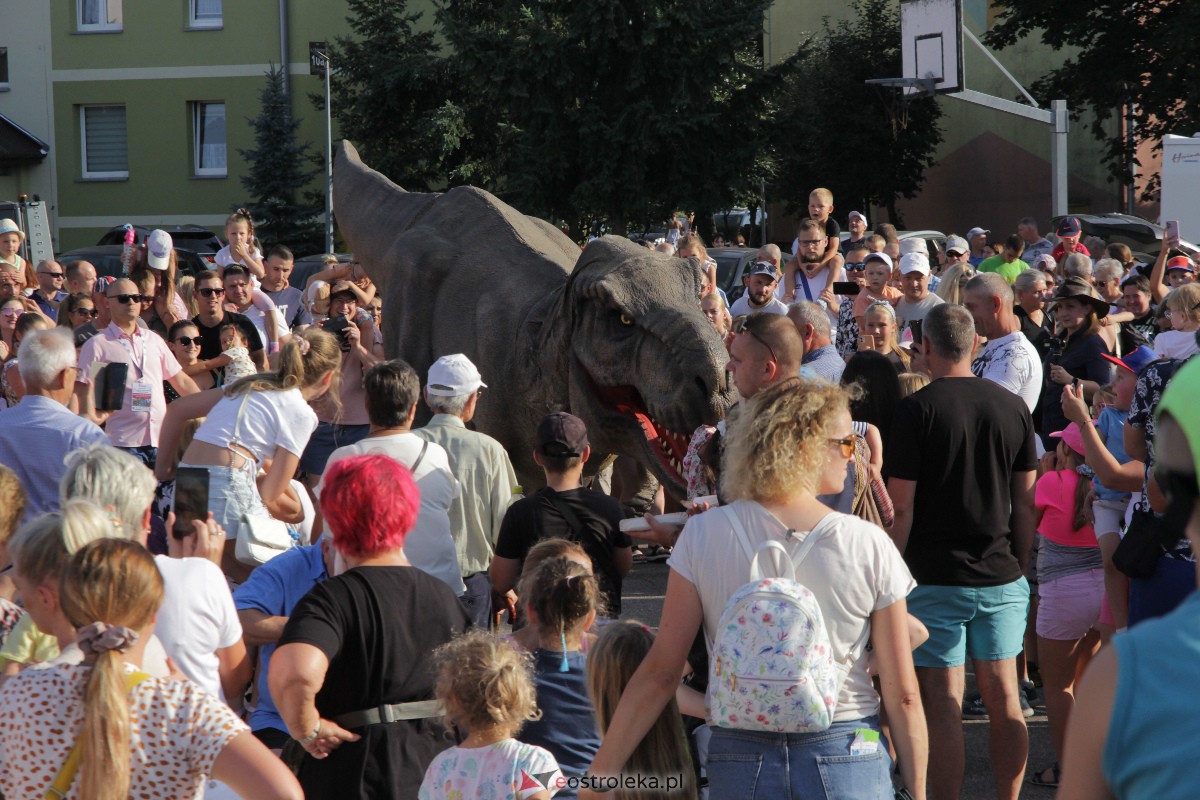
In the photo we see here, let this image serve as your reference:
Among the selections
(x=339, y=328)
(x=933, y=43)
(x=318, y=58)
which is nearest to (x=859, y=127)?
(x=933, y=43)

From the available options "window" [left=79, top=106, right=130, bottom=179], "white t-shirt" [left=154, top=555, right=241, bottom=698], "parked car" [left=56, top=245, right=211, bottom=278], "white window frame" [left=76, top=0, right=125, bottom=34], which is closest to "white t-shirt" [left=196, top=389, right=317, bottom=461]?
"white t-shirt" [left=154, top=555, right=241, bottom=698]

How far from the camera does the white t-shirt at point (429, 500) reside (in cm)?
518

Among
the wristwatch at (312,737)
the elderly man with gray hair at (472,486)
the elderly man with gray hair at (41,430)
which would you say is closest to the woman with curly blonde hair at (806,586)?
the wristwatch at (312,737)

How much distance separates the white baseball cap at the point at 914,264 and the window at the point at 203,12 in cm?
3097

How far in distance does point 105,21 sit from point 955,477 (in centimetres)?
3613

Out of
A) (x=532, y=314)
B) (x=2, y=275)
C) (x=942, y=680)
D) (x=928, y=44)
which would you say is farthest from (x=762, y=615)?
(x=928, y=44)

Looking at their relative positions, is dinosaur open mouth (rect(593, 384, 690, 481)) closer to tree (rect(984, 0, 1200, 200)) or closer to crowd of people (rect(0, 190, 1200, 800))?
crowd of people (rect(0, 190, 1200, 800))

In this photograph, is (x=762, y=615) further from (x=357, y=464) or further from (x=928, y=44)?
(x=928, y=44)

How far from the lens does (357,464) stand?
3.85 meters

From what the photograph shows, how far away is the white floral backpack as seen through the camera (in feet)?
10.5

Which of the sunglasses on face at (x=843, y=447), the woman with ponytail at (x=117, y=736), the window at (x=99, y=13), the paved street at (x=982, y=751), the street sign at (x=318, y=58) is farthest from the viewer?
the window at (x=99, y=13)

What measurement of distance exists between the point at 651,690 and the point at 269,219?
31.6 meters

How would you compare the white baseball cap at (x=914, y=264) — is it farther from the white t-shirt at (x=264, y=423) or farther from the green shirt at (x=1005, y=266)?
the white t-shirt at (x=264, y=423)

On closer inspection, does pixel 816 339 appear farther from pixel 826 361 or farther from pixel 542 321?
pixel 542 321
